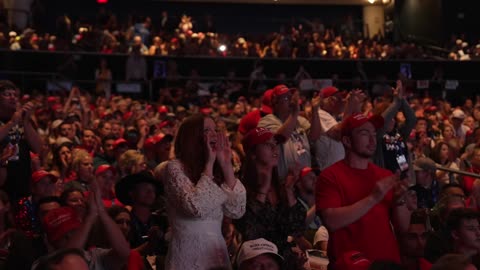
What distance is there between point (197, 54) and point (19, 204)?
15192 millimetres

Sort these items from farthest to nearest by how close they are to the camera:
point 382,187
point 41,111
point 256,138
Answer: point 41,111, point 256,138, point 382,187

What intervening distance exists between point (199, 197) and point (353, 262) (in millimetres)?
897

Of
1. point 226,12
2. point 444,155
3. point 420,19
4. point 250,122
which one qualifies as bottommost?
point 444,155

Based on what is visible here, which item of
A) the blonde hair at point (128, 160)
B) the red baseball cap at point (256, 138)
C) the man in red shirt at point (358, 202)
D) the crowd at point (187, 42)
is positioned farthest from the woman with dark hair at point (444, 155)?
the crowd at point (187, 42)

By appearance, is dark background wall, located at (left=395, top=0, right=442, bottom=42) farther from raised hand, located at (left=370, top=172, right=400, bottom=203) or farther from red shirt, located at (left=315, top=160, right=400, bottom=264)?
raised hand, located at (left=370, top=172, right=400, bottom=203)

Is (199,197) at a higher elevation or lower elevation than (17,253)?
higher

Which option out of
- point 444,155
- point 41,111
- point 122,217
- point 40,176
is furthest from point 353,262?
point 41,111

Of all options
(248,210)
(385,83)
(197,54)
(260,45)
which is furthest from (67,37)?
(248,210)

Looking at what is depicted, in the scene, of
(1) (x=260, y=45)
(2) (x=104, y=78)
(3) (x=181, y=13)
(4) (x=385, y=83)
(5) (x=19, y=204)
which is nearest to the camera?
(5) (x=19, y=204)

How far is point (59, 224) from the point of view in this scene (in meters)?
5.45

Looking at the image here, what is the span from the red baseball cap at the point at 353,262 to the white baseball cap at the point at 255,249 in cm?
34

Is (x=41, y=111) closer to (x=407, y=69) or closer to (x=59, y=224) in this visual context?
(x=59, y=224)

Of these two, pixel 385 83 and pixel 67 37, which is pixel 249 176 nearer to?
pixel 385 83

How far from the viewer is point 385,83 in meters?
21.5
